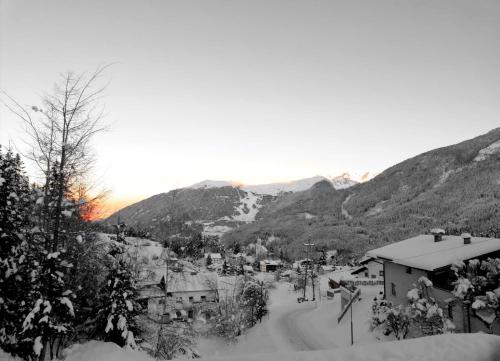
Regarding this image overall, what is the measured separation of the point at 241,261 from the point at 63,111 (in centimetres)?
10701

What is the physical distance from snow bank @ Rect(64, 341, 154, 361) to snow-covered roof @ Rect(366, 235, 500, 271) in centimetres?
1660

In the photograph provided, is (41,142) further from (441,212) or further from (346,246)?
(441,212)

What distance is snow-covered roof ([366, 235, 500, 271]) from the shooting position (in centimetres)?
2120

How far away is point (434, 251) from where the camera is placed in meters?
24.5

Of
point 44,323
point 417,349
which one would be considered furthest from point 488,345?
point 44,323

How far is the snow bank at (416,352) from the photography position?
705 centimetres

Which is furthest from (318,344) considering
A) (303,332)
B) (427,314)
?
(427,314)

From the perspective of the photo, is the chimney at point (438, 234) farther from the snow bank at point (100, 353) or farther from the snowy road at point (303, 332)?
the snow bank at point (100, 353)

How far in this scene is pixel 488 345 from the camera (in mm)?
7852

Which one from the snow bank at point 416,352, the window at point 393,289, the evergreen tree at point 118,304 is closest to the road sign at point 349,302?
the window at point 393,289

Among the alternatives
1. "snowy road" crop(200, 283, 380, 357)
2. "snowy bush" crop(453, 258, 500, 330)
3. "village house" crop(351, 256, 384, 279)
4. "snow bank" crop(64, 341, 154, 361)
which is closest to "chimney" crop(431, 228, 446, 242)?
"snowy road" crop(200, 283, 380, 357)

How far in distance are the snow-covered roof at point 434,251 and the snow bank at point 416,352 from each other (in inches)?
492

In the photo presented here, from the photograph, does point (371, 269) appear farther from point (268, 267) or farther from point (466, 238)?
point (268, 267)

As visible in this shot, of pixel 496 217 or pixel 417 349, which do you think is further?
pixel 496 217
